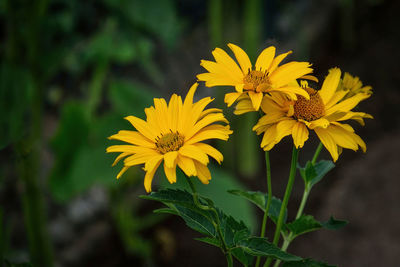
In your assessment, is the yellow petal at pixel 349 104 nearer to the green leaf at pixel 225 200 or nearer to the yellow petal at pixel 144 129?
the yellow petal at pixel 144 129

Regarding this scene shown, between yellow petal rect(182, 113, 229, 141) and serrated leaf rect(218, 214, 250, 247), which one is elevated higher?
yellow petal rect(182, 113, 229, 141)

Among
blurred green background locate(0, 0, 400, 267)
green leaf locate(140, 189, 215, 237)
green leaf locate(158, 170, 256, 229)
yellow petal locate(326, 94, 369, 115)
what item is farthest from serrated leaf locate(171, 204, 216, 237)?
green leaf locate(158, 170, 256, 229)

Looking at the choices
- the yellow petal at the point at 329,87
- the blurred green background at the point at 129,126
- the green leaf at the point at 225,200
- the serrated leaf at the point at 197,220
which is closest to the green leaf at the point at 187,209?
the serrated leaf at the point at 197,220

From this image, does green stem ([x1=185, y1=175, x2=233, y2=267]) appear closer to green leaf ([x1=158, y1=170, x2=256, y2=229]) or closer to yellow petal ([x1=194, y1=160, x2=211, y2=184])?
yellow petal ([x1=194, y1=160, x2=211, y2=184])

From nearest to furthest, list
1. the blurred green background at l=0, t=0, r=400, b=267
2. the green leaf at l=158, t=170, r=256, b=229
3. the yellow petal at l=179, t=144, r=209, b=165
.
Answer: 1. the yellow petal at l=179, t=144, r=209, b=165
2. the blurred green background at l=0, t=0, r=400, b=267
3. the green leaf at l=158, t=170, r=256, b=229

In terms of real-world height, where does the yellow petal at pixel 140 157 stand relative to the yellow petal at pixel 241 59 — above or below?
below

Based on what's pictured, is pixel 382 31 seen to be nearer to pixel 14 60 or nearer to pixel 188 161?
pixel 14 60
